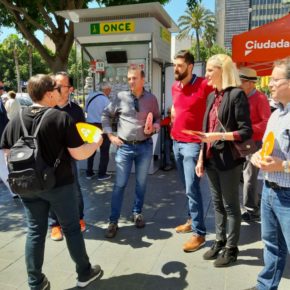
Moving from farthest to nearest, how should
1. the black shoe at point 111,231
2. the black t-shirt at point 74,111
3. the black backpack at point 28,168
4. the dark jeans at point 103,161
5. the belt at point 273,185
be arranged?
the dark jeans at point 103,161 < the black shoe at point 111,231 < the black t-shirt at point 74,111 < the black backpack at point 28,168 < the belt at point 273,185

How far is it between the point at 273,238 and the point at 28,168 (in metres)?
1.82

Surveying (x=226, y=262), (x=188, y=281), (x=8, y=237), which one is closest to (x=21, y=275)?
(x=8, y=237)

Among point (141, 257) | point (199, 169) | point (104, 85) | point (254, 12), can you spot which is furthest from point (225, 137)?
point (254, 12)

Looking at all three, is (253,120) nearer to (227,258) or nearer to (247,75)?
(247,75)

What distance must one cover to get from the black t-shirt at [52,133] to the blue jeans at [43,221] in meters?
0.12

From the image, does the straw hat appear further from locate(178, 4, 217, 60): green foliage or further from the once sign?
locate(178, 4, 217, 60): green foliage

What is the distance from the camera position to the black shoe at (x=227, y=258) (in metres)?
3.26

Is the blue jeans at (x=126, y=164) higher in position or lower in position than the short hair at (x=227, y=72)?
lower

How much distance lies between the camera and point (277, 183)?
2.29m

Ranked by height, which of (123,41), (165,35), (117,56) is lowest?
(117,56)

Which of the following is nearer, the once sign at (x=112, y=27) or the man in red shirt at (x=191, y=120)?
the man in red shirt at (x=191, y=120)

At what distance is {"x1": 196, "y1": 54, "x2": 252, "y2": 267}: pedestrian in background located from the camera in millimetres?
2980

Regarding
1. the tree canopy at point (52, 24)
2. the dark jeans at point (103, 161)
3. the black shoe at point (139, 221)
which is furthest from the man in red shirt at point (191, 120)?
the tree canopy at point (52, 24)

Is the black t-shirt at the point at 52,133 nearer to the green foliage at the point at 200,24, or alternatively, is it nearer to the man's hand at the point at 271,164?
the man's hand at the point at 271,164
